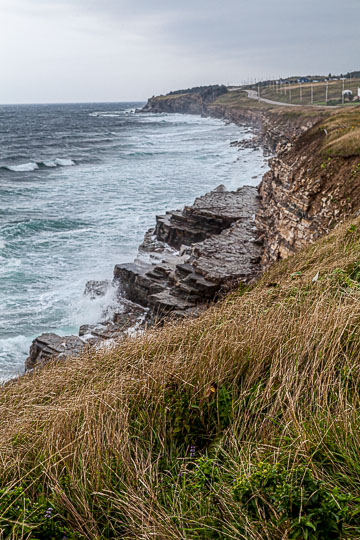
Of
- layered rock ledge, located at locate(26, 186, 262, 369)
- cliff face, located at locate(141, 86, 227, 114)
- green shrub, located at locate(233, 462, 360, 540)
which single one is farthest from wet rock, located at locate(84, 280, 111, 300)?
cliff face, located at locate(141, 86, 227, 114)

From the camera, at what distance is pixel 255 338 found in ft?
12.8

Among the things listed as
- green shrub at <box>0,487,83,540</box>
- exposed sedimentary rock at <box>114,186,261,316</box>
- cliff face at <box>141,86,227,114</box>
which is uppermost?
cliff face at <box>141,86,227,114</box>

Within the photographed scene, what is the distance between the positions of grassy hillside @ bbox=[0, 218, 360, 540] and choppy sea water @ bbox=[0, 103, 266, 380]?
14.6 ft

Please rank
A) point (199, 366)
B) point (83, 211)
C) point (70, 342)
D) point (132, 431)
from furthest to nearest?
point (83, 211) < point (70, 342) < point (199, 366) < point (132, 431)

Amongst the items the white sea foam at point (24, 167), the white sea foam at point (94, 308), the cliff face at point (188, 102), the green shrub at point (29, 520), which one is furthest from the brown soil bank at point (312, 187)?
the cliff face at point (188, 102)

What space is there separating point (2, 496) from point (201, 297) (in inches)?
421

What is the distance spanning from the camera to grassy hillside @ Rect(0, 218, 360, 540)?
2.22 meters

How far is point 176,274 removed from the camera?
14477 mm

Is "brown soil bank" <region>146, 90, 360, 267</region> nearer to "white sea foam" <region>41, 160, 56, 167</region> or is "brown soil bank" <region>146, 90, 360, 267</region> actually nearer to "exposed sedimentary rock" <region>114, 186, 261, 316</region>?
"exposed sedimentary rock" <region>114, 186, 261, 316</region>

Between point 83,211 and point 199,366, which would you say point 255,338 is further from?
point 83,211

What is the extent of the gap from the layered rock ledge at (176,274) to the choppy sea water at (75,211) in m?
0.98

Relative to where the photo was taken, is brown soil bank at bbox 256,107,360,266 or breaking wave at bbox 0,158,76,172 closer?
brown soil bank at bbox 256,107,360,266

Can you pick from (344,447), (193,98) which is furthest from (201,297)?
(193,98)

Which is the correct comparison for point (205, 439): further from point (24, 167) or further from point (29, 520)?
point (24, 167)
